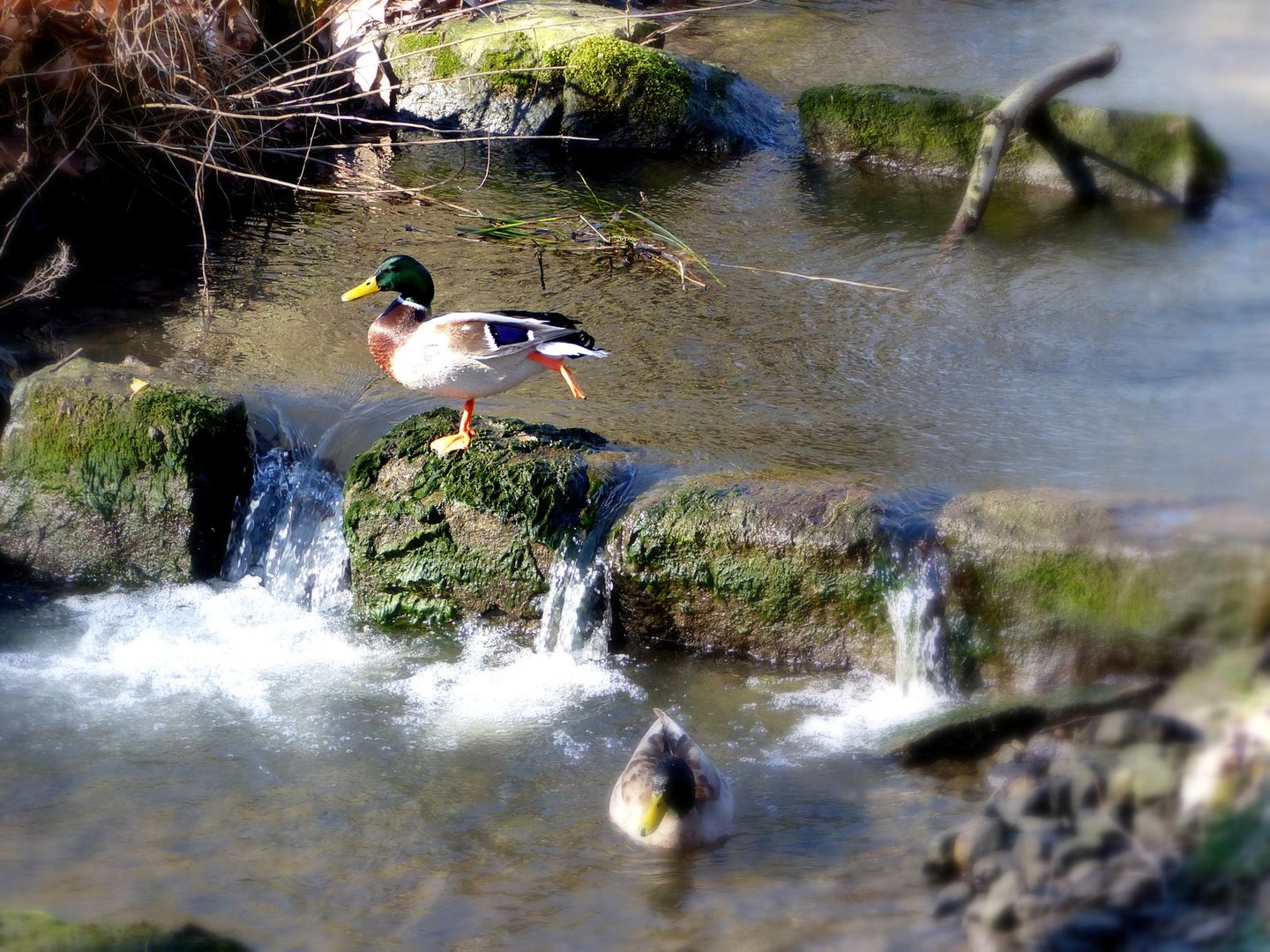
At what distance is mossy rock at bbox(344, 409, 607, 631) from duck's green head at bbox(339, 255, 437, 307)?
0.50 meters

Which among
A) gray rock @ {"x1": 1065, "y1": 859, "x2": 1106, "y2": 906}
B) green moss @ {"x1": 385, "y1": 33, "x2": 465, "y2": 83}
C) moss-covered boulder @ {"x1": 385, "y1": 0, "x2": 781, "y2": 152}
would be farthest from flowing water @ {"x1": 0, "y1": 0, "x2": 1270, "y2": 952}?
green moss @ {"x1": 385, "y1": 33, "x2": 465, "y2": 83}

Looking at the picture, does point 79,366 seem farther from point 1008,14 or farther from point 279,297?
point 1008,14

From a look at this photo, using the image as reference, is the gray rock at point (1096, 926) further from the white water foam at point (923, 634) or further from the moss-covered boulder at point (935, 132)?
the moss-covered boulder at point (935, 132)

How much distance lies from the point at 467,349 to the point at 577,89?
16.6 feet

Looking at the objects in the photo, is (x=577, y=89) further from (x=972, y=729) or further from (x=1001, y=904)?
(x=1001, y=904)

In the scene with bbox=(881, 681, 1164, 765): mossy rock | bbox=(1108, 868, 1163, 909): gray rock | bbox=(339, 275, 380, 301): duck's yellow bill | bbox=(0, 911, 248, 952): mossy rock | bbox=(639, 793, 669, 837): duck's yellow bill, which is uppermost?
bbox=(339, 275, 380, 301): duck's yellow bill

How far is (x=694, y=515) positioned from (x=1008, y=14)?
7.62 ft

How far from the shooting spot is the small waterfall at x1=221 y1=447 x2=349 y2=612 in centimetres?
485

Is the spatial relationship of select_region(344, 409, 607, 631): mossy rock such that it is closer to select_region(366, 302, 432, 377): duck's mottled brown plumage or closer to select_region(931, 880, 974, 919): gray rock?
select_region(366, 302, 432, 377): duck's mottled brown plumage

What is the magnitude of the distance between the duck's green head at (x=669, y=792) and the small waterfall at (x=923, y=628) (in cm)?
109

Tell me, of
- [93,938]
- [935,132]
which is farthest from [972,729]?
[935,132]

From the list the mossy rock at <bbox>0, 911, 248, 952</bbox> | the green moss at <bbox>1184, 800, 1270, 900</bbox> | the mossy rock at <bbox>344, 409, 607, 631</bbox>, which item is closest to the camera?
the green moss at <bbox>1184, 800, 1270, 900</bbox>

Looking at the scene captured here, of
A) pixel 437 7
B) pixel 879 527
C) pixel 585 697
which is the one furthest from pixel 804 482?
pixel 437 7

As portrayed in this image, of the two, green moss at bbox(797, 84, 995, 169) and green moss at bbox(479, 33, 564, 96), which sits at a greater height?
green moss at bbox(479, 33, 564, 96)
